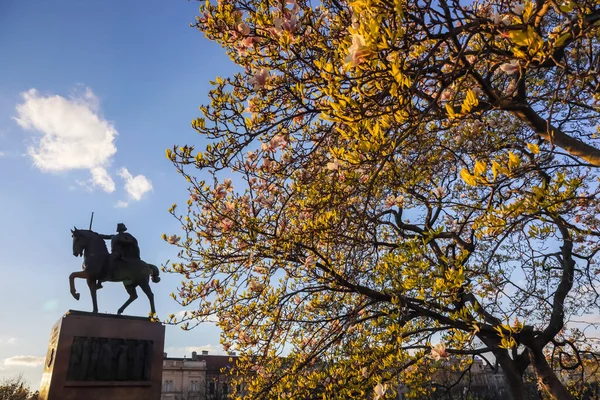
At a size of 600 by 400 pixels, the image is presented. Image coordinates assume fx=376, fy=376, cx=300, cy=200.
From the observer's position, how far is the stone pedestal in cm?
638

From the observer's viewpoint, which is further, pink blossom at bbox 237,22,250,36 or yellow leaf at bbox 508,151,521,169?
Result: pink blossom at bbox 237,22,250,36

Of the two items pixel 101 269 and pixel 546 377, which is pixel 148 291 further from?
pixel 546 377

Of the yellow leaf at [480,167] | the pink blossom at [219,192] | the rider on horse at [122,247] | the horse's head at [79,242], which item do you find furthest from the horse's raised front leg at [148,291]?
the yellow leaf at [480,167]

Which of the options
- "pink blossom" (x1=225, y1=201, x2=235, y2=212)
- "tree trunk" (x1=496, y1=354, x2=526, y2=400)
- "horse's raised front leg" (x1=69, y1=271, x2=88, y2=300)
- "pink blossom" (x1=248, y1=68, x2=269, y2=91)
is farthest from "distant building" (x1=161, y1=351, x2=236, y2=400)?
"pink blossom" (x1=248, y1=68, x2=269, y2=91)

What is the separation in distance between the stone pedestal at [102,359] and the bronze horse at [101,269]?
678mm

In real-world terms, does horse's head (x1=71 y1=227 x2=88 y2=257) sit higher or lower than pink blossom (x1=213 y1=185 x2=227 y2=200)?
higher

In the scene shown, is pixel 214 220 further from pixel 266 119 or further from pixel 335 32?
pixel 335 32

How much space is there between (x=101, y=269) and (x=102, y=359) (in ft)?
6.19

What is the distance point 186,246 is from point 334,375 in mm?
3057

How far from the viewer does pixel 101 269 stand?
786 centimetres

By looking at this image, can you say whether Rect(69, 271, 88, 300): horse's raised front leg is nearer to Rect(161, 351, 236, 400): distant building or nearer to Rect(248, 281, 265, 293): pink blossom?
Rect(248, 281, 265, 293): pink blossom

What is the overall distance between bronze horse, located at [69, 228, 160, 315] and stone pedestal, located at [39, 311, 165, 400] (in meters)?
0.68

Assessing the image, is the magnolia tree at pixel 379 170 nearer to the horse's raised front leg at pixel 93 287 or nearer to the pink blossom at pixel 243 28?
the pink blossom at pixel 243 28

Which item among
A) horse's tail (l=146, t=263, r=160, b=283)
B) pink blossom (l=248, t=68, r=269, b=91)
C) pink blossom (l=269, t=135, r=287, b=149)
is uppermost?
pink blossom (l=269, t=135, r=287, b=149)
